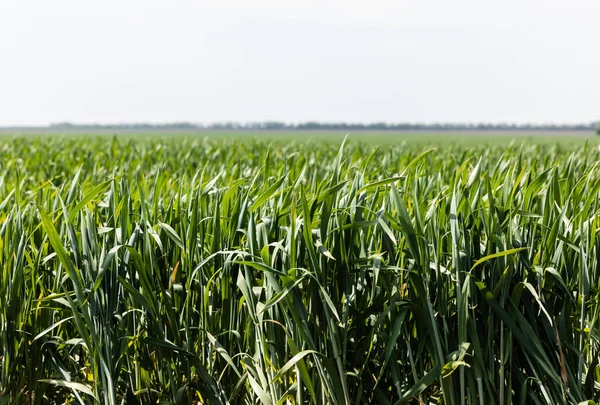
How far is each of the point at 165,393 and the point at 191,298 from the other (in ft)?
1.04

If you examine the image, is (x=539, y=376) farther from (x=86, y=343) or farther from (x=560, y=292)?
(x=86, y=343)

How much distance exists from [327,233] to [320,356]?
0.34 metres

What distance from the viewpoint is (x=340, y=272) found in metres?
1.65

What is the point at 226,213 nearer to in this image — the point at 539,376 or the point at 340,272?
the point at 340,272

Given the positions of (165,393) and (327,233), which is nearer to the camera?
(327,233)

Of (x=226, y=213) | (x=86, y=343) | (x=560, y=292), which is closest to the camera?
(x=86, y=343)

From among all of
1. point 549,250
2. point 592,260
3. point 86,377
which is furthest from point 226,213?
point 592,260

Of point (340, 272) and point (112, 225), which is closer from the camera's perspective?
point (340, 272)

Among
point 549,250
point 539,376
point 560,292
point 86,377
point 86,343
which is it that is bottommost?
point 86,377

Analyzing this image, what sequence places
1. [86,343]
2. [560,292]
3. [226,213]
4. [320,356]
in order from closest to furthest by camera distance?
[320,356], [86,343], [560,292], [226,213]

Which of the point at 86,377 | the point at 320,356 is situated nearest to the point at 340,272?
the point at 320,356

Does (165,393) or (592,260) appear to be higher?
(592,260)

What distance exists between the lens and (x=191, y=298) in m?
1.82

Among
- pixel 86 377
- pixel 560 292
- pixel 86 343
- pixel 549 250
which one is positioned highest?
pixel 549 250
